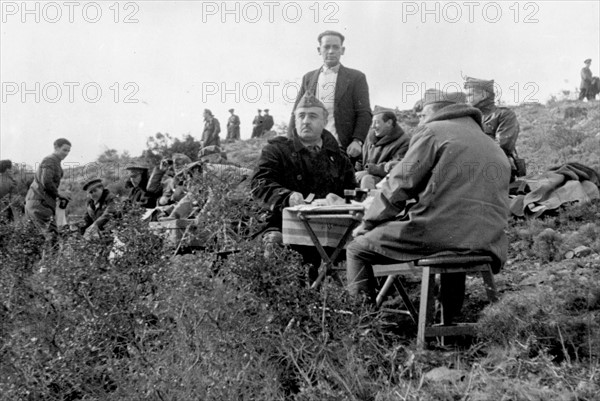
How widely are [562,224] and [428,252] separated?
4.33 meters

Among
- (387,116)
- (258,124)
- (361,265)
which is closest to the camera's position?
(361,265)

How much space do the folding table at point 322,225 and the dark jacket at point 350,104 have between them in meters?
2.49

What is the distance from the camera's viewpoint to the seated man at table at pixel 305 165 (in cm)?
534

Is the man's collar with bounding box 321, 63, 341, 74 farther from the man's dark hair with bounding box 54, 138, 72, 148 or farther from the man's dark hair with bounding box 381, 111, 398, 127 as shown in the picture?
the man's dark hair with bounding box 54, 138, 72, 148

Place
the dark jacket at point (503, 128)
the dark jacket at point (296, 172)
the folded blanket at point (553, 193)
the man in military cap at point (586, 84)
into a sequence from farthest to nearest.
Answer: the man in military cap at point (586, 84), the dark jacket at point (503, 128), the folded blanket at point (553, 193), the dark jacket at point (296, 172)

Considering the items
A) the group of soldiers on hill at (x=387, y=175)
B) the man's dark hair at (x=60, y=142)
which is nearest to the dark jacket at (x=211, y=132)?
the man's dark hair at (x=60, y=142)

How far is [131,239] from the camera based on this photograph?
4.25 metres

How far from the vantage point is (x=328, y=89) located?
7.26m

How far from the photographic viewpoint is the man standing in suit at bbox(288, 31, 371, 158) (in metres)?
7.19

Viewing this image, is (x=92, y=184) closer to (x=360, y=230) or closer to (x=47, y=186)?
(x=47, y=186)

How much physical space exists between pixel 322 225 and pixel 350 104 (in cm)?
265

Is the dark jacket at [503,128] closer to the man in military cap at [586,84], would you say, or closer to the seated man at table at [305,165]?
the seated man at table at [305,165]

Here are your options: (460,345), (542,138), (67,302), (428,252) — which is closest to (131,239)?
(67,302)

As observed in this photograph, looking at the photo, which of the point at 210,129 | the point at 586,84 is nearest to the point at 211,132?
the point at 210,129
